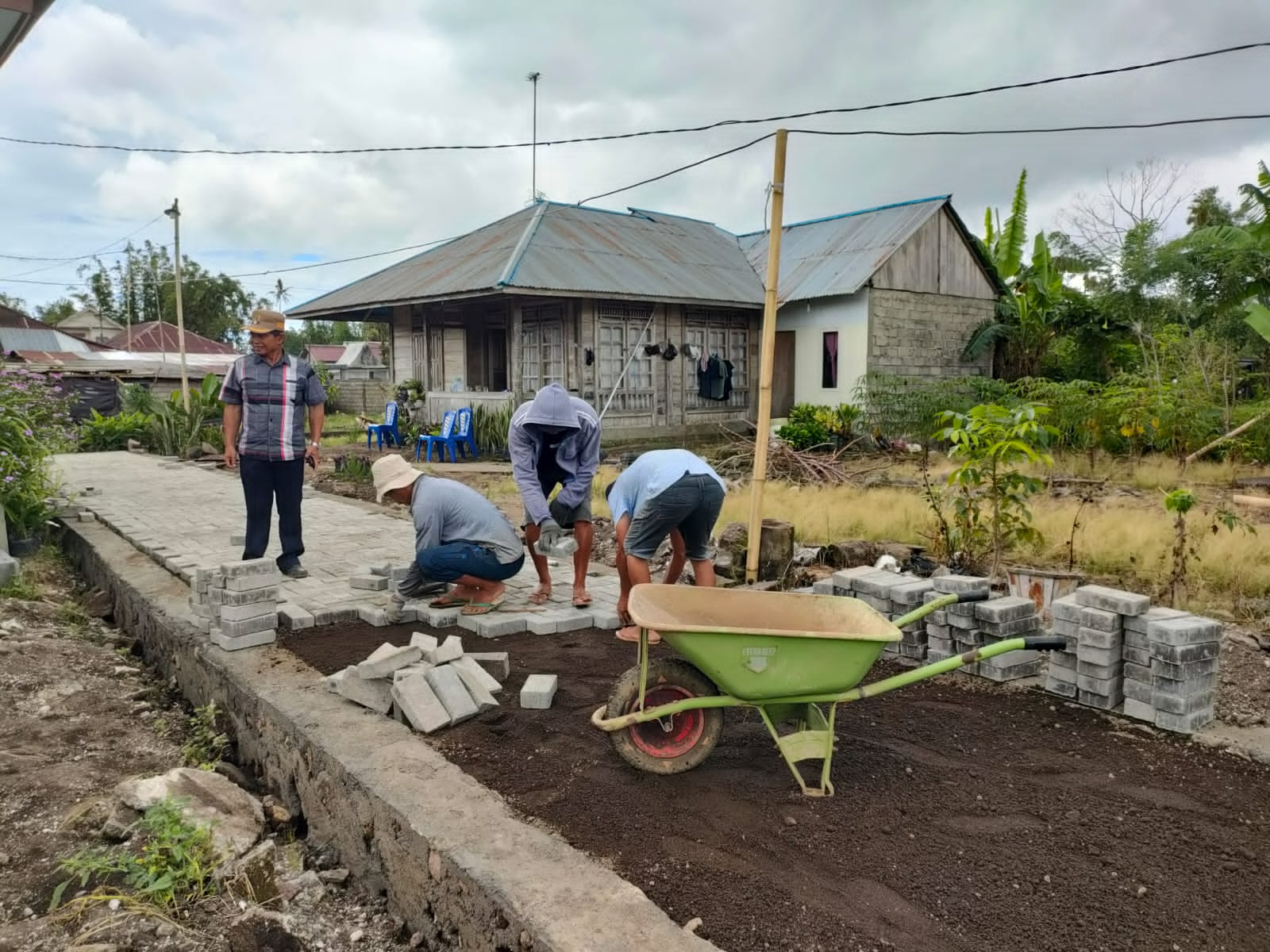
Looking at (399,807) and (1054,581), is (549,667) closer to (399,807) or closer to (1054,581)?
(399,807)

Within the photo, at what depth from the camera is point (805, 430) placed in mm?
14820

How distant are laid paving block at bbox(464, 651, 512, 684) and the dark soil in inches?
11.6

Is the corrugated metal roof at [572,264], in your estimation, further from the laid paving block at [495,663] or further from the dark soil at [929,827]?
the dark soil at [929,827]

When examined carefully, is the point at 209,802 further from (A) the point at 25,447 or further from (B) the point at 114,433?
(B) the point at 114,433

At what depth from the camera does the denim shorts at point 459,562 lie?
4.85m

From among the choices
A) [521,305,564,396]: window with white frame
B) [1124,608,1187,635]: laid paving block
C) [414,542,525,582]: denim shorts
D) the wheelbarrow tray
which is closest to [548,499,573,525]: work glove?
[414,542,525,582]: denim shorts

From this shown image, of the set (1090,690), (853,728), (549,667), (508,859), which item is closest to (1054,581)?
(1090,690)

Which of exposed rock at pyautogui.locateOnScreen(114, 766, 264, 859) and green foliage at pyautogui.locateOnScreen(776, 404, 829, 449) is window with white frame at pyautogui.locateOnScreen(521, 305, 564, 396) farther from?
exposed rock at pyautogui.locateOnScreen(114, 766, 264, 859)

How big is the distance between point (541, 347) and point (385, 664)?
1270 centimetres

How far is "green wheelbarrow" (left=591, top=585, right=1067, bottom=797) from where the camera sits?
285cm

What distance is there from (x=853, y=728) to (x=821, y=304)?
15.0 m

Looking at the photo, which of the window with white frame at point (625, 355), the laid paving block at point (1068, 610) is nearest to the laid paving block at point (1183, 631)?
the laid paving block at point (1068, 610)

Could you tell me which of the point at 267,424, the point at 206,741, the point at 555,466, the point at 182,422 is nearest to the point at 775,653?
the point at 555,466

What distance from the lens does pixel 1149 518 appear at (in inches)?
292
